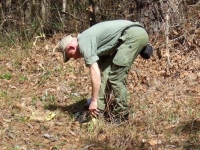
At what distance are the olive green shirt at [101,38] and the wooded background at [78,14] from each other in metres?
2.36

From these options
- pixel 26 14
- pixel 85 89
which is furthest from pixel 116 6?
pixel 85 89

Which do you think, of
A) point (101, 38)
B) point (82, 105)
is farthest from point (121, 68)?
point (82, 105)

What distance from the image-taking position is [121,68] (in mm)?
4844

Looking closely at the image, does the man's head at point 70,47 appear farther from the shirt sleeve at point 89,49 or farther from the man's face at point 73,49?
the shirt sleeve at point 89,49

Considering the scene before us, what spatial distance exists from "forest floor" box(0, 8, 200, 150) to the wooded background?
44 centimetres

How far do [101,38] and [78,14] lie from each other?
4627 mm

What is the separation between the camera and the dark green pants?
4805mm

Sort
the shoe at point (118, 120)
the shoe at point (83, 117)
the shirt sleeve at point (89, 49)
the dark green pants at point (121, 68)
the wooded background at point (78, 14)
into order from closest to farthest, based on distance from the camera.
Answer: the shirt sleeve at point (89, 49), the dark green pants at point (121, 68), the shoe at point (118, 120), the shoe at point (83, 117), the wooded background at point (78, 14)

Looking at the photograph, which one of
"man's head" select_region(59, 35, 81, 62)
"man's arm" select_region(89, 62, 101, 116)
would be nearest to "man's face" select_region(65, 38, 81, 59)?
"man's head" select_region(59, 35, 81, 62)

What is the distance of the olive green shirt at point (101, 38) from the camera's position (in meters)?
4.56

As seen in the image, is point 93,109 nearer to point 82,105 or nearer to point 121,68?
point 121,68

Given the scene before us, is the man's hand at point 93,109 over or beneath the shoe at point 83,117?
over

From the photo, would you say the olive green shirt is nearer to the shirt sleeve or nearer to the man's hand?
the shirt sleeve

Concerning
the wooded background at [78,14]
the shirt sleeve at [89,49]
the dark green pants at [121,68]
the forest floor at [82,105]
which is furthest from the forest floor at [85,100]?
the shirt sleeve at [89,49]
